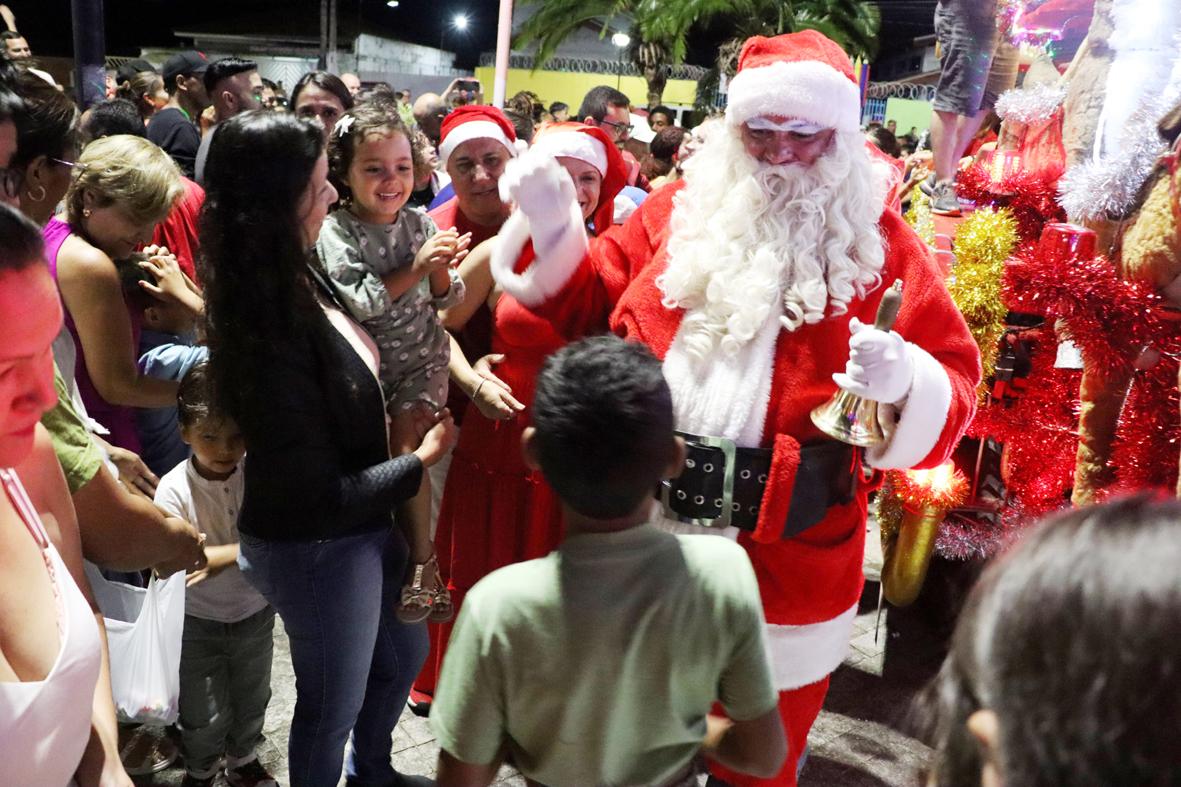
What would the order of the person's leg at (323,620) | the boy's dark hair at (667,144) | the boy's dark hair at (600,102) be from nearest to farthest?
the person's leg at (323,620) < the boy's dark hair at (667,144) < the boy's dark hair at (600,102)

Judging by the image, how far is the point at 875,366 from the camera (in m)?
1.96

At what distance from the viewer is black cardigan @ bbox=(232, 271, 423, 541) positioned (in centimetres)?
186

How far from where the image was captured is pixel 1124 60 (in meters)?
2.77

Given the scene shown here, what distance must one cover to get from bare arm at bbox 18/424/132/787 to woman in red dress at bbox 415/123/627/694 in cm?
132

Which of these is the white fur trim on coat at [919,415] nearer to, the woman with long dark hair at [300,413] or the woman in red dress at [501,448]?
the woman in red dress at [501,448]

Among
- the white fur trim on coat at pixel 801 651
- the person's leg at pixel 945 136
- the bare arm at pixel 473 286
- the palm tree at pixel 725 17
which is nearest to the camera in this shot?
the white fur trim on coat at pixel 801 651

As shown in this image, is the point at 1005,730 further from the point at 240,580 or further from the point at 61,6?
the point at 61,6

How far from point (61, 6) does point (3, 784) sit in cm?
2728

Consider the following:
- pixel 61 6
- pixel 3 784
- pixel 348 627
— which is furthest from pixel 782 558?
pixel 61 6

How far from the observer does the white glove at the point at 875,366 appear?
194 cm

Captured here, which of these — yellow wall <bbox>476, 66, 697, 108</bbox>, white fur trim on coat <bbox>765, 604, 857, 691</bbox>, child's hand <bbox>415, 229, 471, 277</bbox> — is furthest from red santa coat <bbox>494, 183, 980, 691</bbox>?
yellow wall <bbox>476, 66, 697, 108</bbox>

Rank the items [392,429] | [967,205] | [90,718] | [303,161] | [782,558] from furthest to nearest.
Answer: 1. [967,205]
2. [392,429]
3. [782,558]
4. [303,161]
5. [90,718]

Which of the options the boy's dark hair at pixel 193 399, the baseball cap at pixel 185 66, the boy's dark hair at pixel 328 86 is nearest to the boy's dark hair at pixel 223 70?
the boy's dark hair at pixel 328 86

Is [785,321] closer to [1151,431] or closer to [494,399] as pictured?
[494,399]
